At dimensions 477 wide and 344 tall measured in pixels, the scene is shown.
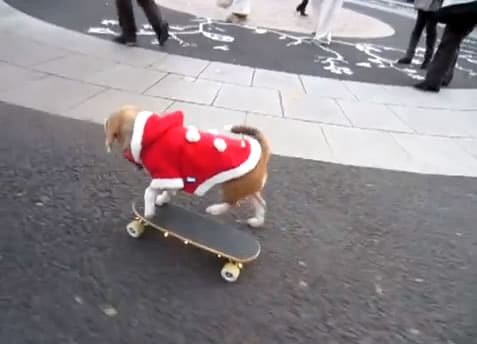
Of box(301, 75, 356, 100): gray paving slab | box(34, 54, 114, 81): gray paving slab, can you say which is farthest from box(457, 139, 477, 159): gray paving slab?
box(34, 54, 114, 81): gray paving slab

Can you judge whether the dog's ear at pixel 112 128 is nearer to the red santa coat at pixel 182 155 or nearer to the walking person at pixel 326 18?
the red santa coat at pixel 182 155

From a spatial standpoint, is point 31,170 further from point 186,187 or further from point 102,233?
point 186,187

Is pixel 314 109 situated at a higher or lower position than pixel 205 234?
lower

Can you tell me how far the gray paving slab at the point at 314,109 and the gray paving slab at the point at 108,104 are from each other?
4.64 ft

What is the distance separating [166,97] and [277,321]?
11.5 ft

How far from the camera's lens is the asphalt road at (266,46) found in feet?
24.9

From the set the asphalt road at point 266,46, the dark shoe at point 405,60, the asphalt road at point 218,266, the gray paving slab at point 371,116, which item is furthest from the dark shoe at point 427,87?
the asphalt road at point 218,266

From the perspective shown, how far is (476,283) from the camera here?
9.49ft

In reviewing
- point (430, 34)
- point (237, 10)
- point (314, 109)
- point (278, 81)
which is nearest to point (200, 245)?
point (314, 109)

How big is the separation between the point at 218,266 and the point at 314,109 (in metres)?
3.36

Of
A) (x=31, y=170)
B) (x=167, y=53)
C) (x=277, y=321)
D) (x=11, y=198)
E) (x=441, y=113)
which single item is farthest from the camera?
(x=167, y=53)

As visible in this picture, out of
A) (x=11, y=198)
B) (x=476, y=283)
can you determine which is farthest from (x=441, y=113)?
(x=11, y=198)

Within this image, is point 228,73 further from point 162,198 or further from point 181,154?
point 181,154

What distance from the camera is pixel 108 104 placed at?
16.2 feet
